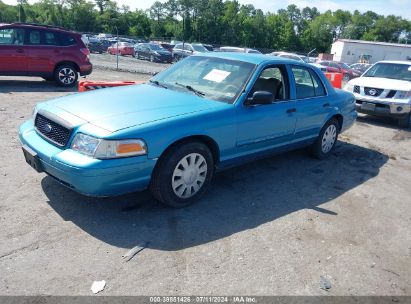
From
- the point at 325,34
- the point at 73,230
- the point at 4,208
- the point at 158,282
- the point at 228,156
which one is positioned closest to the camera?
the point at 158,282

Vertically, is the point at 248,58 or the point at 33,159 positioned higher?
the point at 248,58

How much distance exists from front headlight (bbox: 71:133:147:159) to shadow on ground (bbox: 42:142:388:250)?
0.73 meters

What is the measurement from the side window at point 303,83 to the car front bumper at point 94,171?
2693 millimetres

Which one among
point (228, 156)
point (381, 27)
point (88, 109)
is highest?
point (381, 27)

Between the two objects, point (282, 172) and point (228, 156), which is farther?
point (282, 172)

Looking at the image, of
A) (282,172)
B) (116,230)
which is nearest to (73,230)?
(116,230)

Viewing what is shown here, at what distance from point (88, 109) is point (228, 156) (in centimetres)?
167

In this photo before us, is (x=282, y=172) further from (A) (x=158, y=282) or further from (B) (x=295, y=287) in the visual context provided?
(A) (x=158, y=282)

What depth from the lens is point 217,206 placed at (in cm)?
441

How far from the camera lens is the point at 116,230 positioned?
373cm

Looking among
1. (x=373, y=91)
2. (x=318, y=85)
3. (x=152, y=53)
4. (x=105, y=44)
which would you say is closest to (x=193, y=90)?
(x=318, y=85)

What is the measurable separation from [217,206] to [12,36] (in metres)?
9.13

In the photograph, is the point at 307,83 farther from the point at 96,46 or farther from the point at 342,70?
the point at 96,46

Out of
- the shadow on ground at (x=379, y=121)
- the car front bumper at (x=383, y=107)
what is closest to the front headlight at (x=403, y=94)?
the car front bumper at (x=383, y=107)
